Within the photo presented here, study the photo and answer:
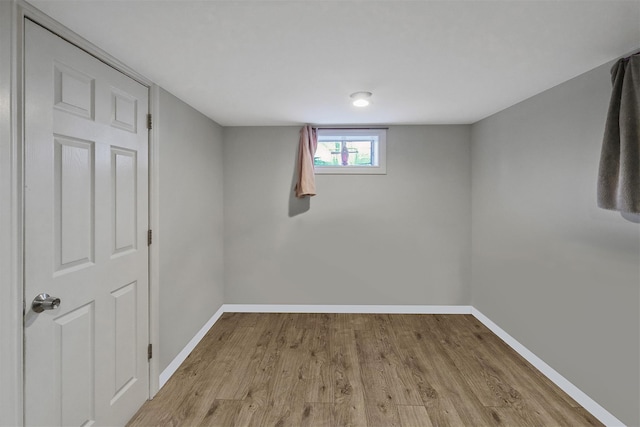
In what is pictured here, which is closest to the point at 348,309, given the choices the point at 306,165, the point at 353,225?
the point at 353,225

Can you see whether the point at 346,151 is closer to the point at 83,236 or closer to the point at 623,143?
the point at 623,143

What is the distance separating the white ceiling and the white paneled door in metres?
0.28

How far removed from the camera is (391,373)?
2480 mm

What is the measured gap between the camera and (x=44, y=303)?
136 cm

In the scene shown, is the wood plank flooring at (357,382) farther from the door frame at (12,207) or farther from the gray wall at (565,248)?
the door frame at (12,207)

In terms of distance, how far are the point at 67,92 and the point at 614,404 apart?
3349mm

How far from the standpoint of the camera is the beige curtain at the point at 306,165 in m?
3.56

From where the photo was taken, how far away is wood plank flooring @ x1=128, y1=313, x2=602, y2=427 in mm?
1992

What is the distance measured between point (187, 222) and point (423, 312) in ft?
8.97

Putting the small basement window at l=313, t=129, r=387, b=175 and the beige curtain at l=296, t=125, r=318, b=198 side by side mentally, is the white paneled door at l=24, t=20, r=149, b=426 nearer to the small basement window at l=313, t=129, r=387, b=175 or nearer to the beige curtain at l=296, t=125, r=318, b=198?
the beige curtain at l=296, t=125, r=318, b=198

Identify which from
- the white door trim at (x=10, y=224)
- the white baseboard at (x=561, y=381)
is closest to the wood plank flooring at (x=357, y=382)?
the white baseboard at (x=561, y=381)

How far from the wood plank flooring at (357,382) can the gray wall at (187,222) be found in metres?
0.32

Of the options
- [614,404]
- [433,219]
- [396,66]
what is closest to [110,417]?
[396,66]

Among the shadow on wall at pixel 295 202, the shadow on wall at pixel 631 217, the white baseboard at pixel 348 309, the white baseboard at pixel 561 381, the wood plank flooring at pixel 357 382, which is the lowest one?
the wood plank flooring at pixel 357 382
